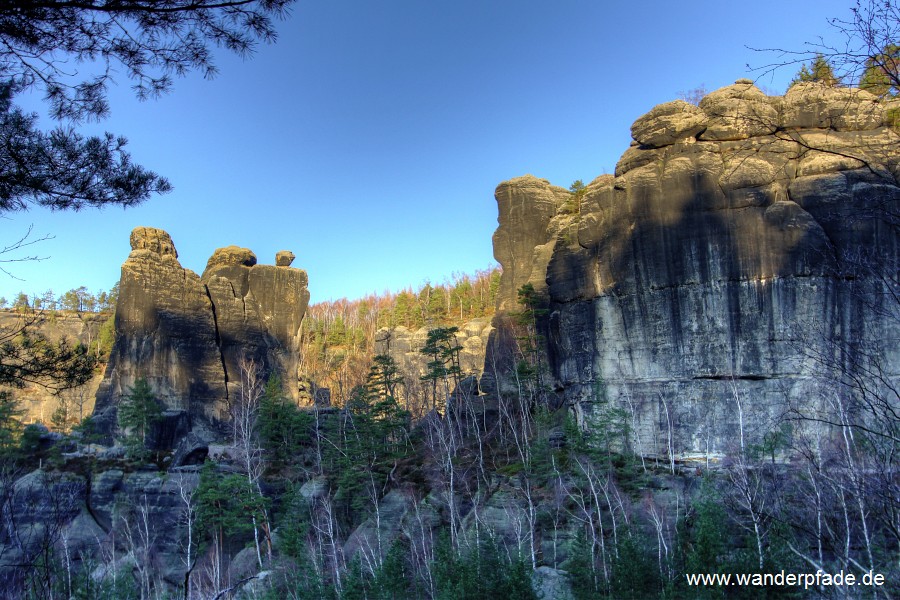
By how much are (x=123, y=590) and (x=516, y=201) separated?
37.3m

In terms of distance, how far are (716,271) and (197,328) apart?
40111 millimetres

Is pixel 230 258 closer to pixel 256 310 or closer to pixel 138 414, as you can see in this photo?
pixel 256 310

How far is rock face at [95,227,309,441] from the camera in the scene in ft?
159

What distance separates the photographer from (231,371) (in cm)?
5281

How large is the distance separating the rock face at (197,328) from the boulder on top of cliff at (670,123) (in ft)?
117

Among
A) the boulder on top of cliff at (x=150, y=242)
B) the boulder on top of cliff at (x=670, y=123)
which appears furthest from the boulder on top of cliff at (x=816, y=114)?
the boulder on top of cliff at (x=150, y=242)

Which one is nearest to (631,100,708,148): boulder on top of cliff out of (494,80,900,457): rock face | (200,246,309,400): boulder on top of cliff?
(494,80,900,457): rock face

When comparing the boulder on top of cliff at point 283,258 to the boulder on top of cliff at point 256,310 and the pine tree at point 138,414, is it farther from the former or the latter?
the pine tree at point 138,414

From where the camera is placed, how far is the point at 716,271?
30.7 m

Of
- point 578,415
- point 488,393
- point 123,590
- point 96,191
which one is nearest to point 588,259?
point 578,415

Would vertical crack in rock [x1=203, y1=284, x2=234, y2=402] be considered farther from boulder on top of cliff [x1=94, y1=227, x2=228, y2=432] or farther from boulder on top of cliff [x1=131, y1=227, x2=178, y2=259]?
boulder on top of cliff [x1=131, y1=227, x2=178, y2=259]

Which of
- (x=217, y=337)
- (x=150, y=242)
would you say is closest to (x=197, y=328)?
(x=217, y=337)

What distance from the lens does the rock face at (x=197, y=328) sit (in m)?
48.4

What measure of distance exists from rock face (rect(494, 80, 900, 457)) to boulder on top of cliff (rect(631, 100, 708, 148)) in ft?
0.24
